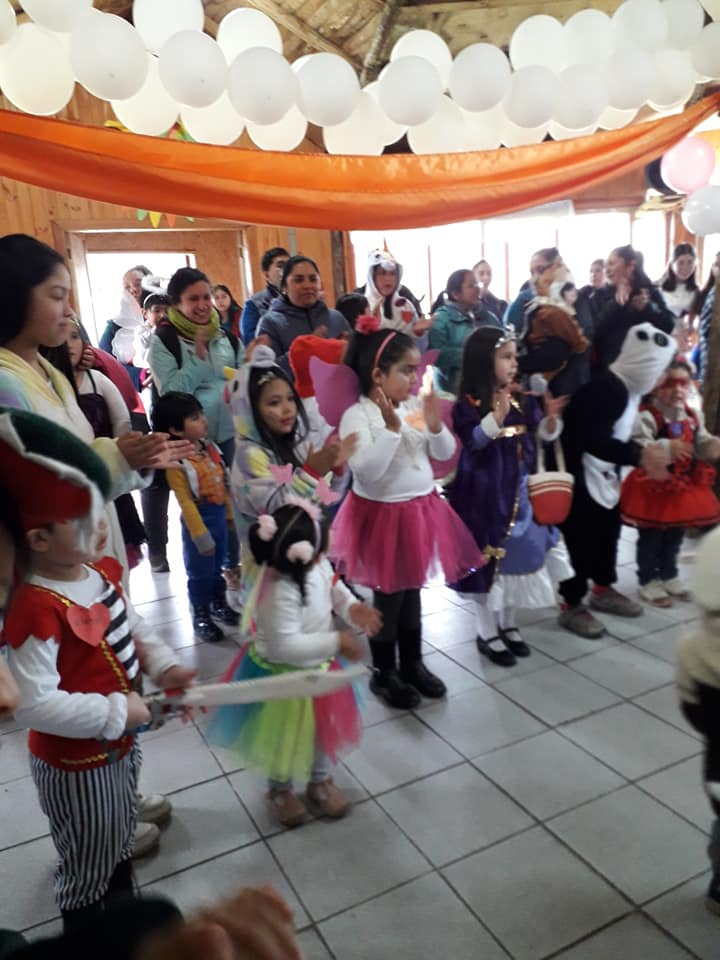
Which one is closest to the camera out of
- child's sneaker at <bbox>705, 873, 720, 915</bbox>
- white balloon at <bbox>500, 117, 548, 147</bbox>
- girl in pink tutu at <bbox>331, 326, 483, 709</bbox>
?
child's sneaker at <bbox>705, 873, 720, 915</bbox>

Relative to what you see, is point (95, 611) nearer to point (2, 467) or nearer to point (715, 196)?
point (2, 467)

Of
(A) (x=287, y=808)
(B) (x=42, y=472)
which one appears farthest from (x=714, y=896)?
(B) (x=42, y=472)

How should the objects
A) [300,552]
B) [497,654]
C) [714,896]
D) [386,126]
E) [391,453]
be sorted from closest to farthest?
[714,896]
[300,552]
[391,453]
[497,654]
[386,126]

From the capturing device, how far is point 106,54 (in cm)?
245

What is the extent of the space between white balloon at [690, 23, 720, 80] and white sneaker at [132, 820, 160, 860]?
10.9 feet

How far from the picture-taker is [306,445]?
203 cm

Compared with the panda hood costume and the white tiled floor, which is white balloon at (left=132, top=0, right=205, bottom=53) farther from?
the white tiled floor

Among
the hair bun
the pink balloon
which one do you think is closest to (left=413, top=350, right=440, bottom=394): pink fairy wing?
the hair bun

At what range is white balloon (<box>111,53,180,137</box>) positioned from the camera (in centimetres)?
285

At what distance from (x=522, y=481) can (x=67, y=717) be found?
1698 mm

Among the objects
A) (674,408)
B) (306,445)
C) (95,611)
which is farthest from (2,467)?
(674,408)

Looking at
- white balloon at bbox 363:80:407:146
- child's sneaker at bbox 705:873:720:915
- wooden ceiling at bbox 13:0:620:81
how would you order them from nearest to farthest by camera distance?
child's sneaker at bbox 705:873:720:915 → white balloon at bbox 363:80:407:146 → wooden ceiling at bbox 13:0:620:81

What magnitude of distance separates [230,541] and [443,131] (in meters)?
2.05

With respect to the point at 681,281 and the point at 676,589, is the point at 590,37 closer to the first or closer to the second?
the point at 681,281
